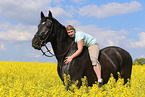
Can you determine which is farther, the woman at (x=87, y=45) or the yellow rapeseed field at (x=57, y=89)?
the woman at (x=87, y=45)

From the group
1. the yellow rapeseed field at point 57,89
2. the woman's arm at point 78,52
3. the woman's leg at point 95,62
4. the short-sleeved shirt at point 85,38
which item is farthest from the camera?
the woman's leg at point 95,62

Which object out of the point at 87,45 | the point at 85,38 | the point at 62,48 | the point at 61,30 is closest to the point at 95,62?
the point at 87,45

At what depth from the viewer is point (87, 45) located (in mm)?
4859

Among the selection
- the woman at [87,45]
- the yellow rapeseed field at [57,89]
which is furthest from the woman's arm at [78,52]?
the yellow rapeseed field at [57,89]

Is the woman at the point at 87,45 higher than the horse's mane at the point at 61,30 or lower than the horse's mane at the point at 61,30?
lower

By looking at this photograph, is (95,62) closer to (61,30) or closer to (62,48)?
(62,48)

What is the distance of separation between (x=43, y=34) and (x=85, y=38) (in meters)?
1.13

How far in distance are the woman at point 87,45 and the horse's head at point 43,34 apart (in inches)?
18.3

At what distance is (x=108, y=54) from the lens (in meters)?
5.39

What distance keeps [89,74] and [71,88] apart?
69cm

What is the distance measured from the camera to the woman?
4.47 metres

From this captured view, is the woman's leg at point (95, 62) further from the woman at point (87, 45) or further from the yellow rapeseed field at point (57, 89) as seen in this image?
the yellow rapeseed field at point (57, 89)

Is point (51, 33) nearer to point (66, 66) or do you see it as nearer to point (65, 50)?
point (65, 50)

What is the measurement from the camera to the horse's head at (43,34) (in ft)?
14.7
